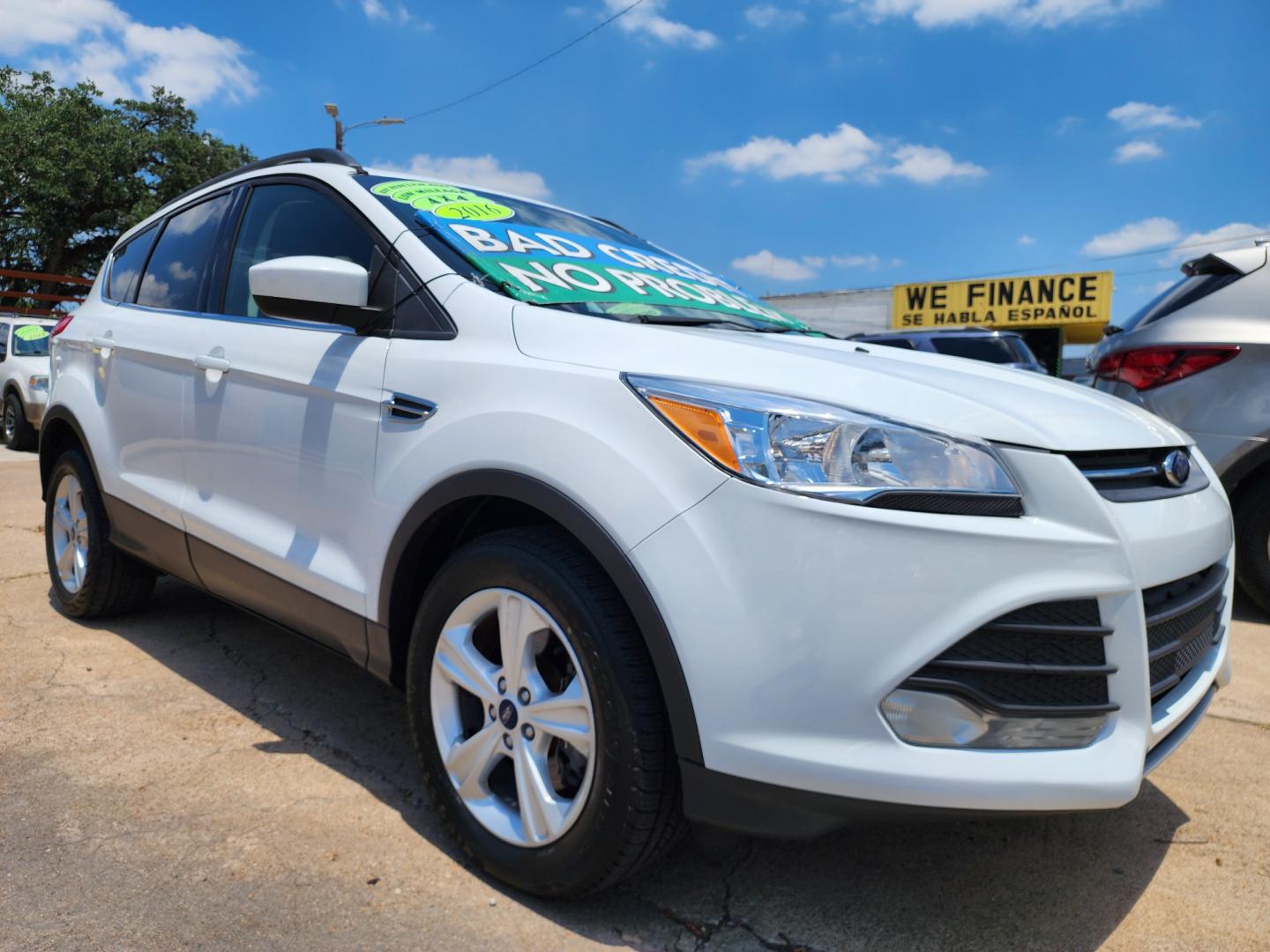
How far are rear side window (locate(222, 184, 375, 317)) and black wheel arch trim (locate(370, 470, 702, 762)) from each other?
0.83m

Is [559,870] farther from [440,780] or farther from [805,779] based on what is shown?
[805,779]

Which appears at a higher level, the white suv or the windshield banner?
the windshield banner

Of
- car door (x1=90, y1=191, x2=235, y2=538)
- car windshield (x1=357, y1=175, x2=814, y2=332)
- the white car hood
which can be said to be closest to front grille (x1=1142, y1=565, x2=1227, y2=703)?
the white car hood

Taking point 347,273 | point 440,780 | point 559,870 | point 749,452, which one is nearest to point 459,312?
point 347,273

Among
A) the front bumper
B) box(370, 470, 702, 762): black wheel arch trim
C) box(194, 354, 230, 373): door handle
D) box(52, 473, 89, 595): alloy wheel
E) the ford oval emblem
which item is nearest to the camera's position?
the front bumper

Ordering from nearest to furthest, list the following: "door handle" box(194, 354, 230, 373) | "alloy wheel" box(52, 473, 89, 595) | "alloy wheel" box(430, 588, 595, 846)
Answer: "alloy wheel" box(430, 588, 595, 846) → "door handle" box(194, 354, 230, 373) → "alloy wheel" box(52, 473, 89, 595)

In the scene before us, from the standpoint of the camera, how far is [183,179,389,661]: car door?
7.77 feet

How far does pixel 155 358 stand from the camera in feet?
10.5

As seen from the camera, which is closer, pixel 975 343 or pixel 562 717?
pixel 562 717

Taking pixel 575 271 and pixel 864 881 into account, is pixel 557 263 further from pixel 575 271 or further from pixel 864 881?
pixel 864 881

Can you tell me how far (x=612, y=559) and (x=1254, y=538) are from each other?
11.9 feet

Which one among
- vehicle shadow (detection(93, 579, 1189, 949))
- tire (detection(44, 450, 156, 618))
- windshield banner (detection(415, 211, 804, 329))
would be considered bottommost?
vehicle shadow (detection(93, 579, 1189, 949))

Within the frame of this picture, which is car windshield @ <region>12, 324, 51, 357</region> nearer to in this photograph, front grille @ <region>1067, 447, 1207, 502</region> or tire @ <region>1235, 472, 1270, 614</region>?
tire @ <region>1235, 472, 1270, 614</region>

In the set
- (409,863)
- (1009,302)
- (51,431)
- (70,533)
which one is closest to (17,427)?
(51,431)
